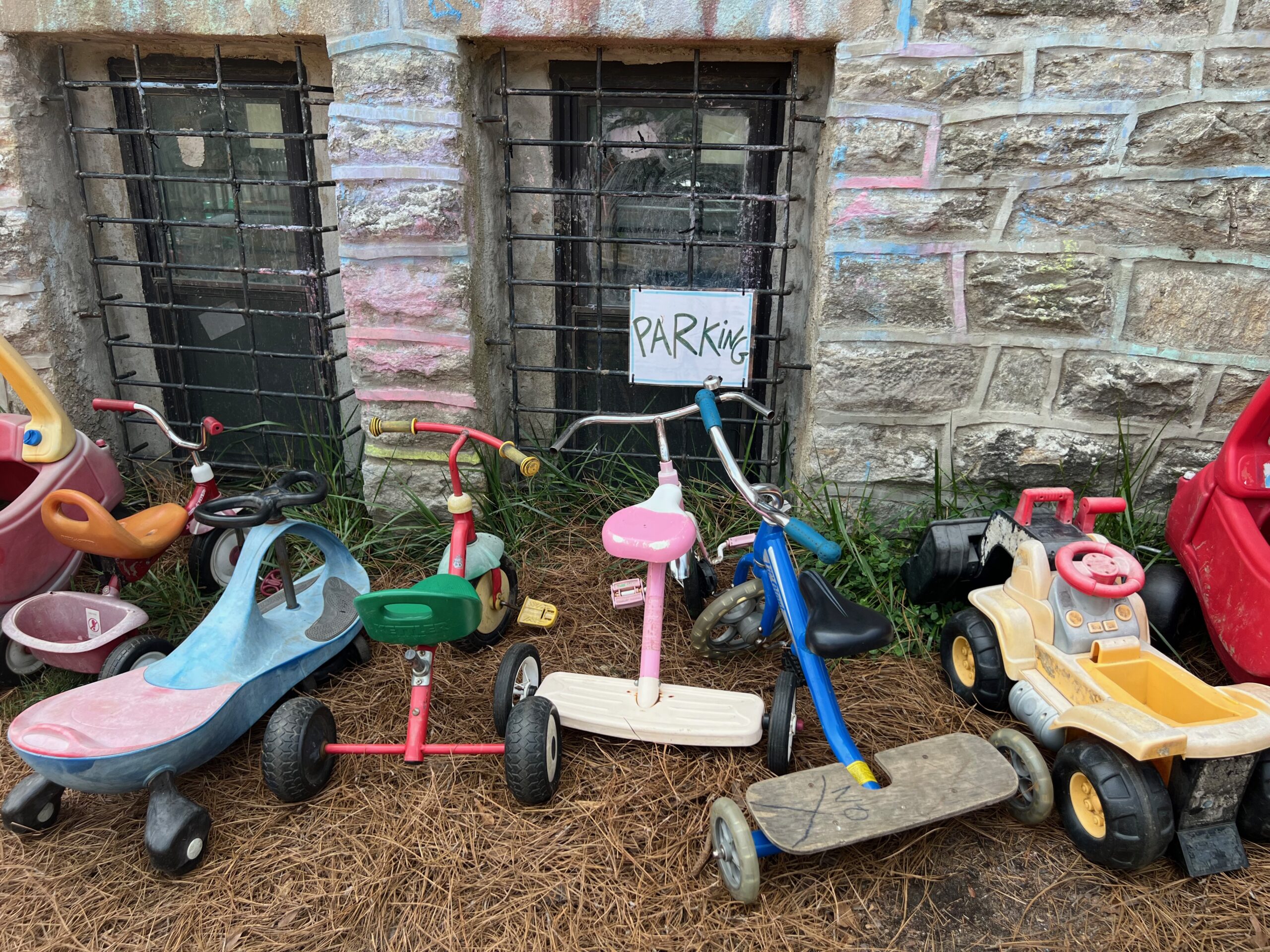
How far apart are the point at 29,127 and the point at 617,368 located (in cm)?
216

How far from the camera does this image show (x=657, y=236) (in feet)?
10.2

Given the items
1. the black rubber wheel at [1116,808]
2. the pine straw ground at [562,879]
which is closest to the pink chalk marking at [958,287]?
the pine straw ground at [562,879]

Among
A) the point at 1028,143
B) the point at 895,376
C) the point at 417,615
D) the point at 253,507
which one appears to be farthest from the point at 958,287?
the point at 253,507

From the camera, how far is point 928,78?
2.43 metres

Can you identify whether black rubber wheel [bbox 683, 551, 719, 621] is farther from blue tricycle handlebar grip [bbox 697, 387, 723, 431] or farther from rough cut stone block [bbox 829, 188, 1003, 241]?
rough cut stone block [bbox 829, 188, 1003, 241]

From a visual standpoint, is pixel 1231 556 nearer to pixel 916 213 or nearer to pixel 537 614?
pixel 916 213

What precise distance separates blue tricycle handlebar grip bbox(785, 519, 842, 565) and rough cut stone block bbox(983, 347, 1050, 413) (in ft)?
3.69

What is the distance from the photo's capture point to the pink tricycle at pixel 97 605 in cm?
235

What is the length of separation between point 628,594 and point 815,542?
3.30 ft

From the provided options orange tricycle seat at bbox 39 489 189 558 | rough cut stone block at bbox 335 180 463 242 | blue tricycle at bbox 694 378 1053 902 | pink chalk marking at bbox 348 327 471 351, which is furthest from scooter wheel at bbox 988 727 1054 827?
orange tricycle seat at bbox 39 489 189 558

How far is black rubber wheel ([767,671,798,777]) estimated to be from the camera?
206cm

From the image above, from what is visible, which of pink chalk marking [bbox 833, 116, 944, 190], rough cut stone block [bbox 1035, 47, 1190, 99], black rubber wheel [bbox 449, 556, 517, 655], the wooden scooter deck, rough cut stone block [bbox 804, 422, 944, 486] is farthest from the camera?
rough cut stone block [bbox 804, 422, 944, 486]

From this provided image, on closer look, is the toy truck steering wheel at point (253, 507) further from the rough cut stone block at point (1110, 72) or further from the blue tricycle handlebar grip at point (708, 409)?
the rough cut stone block at point (1110, 72)

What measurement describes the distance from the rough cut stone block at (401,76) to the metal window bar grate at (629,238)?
0.21m
